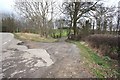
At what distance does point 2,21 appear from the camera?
175ft

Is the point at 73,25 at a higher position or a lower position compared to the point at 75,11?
lower

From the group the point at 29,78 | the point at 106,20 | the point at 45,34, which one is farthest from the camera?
the point at 45,34

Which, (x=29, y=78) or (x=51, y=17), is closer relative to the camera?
(x=29, y=78)

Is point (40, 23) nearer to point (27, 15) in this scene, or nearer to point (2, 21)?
point (27, 15)

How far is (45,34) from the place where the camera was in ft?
134

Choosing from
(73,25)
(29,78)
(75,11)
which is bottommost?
(29,78)

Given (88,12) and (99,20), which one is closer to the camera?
(88,12)

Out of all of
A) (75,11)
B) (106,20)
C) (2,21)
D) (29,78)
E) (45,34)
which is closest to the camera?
(29,78)

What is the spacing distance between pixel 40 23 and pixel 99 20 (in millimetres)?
10967

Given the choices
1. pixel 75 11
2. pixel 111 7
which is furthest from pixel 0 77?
pixel 111 7

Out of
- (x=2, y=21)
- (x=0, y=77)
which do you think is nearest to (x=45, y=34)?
(x=2, y=21)

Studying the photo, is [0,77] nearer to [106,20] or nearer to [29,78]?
[29,78]

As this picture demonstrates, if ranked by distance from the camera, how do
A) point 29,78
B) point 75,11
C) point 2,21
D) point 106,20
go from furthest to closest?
1. point 2,21
2. point 106,20
3. point 75,11
4. point 29,78

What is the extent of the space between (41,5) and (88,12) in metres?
8.66
